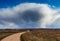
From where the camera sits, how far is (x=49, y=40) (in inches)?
1176

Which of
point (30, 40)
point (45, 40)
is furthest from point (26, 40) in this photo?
point (45, 40)

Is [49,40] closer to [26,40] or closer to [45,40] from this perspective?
[45,40]

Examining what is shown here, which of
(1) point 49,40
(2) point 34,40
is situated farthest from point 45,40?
(2) point 34,40

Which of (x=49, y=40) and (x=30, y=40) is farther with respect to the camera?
(x=49, y=40)

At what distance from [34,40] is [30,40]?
73 cm

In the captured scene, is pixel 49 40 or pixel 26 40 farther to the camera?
pixel 49 40

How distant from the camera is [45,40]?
2977 cm

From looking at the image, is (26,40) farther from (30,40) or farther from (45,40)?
(45,40)

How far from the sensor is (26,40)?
2691 cm

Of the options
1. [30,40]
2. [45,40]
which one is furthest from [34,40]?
[45,40]

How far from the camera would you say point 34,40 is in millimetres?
27203

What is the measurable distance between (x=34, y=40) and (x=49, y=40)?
3.72m

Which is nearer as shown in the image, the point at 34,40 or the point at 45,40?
the point at 34,40

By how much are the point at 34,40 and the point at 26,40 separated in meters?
1.25
